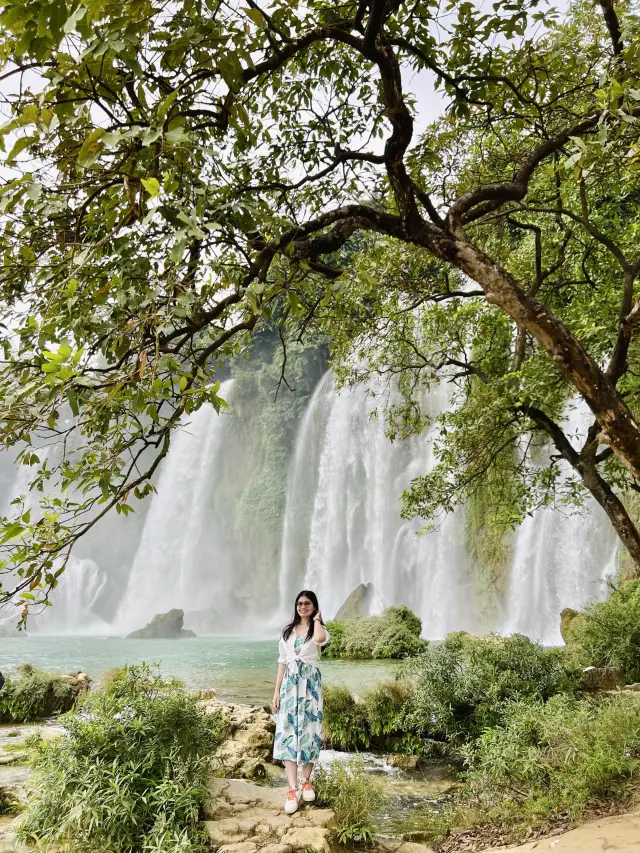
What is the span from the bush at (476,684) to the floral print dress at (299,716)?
2837mm

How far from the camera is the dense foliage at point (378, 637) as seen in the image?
16641 millimetres

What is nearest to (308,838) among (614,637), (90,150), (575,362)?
(575,362)

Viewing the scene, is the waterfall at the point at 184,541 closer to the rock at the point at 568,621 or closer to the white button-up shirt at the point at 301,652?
the rock at the point at 568,621

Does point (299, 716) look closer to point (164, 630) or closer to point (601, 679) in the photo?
point (601, 679)

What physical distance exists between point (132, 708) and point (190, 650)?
19686 mm

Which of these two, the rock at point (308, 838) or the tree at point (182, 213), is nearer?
the tree at point (182, 213)

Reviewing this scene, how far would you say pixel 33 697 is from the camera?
9.99 metres

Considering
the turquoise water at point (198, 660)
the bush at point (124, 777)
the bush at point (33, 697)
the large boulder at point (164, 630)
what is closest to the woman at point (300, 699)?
the bush at point (124, 777)

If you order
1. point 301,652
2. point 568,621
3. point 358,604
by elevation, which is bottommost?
point 301,652

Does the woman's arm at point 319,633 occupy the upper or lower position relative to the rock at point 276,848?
upper

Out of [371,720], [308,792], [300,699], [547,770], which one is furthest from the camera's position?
[371,720]

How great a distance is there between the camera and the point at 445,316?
9664mm

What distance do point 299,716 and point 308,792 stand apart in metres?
0.52

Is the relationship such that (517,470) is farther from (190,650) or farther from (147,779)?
(190,650)
